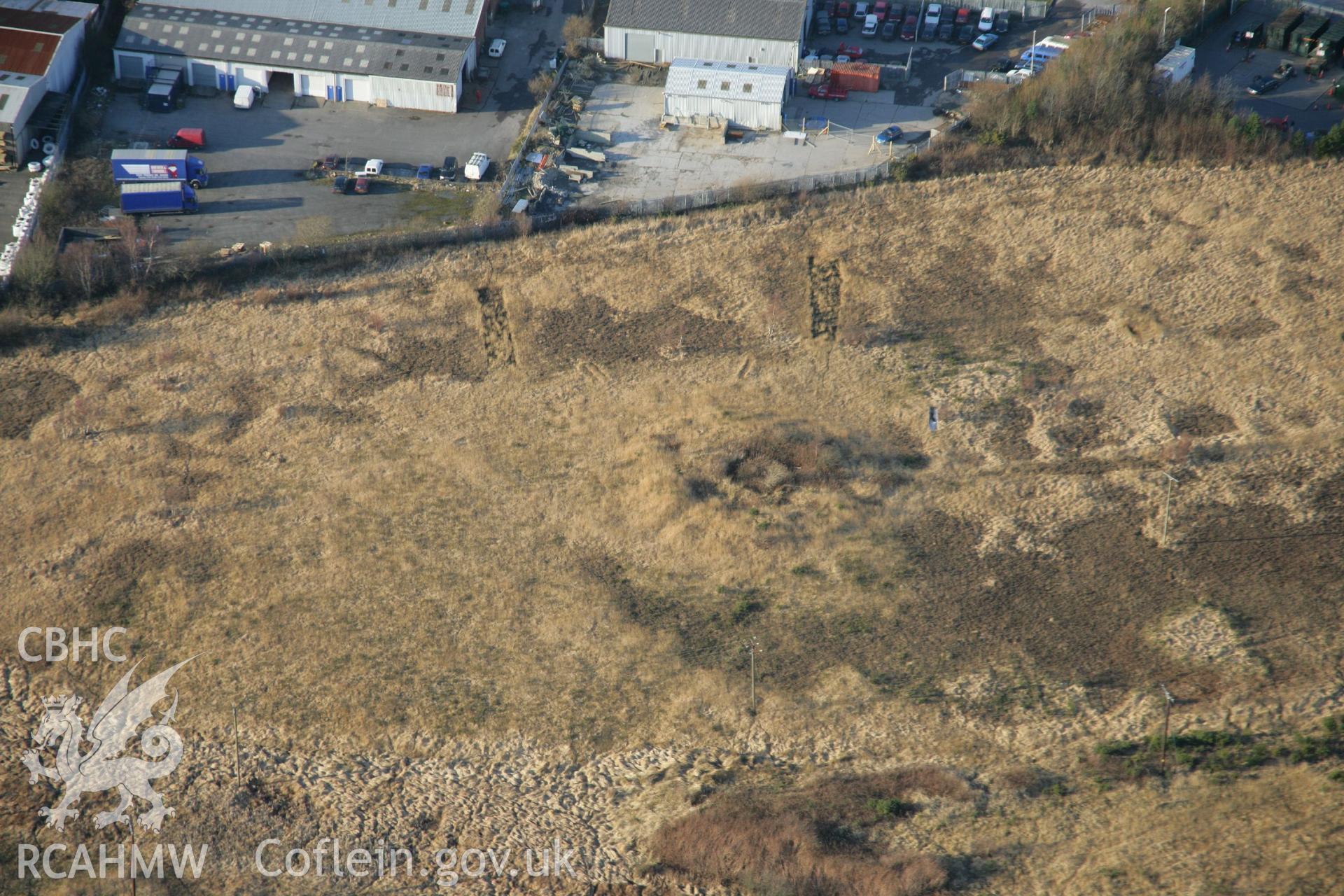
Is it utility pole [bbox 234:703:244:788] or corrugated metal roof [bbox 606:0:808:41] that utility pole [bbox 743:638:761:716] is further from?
corrugated metal roof [bbox 606:0:808:41]

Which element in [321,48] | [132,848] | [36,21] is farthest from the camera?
[321,48]

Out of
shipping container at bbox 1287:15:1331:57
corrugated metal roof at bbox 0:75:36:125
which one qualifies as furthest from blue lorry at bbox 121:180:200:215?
shipping container at bbox 1287:15:1331:57

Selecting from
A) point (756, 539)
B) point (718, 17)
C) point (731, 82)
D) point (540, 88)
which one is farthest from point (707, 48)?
point (756, 539)

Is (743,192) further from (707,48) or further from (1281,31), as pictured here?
(1281,31)

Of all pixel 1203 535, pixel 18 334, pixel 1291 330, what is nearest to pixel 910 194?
pixel 1291 330

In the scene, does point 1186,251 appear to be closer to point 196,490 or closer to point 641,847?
point 641,847
